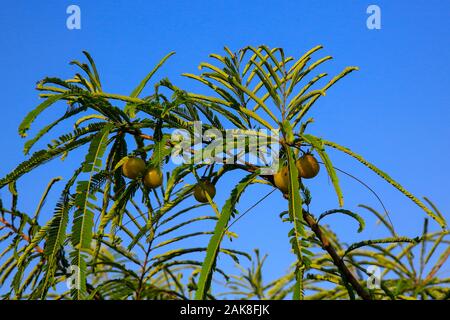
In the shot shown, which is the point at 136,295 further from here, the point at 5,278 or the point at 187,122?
the point at 187,122

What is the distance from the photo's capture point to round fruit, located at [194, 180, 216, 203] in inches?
102

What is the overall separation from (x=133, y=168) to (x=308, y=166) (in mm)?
771

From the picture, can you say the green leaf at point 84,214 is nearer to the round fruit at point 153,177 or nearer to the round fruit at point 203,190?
the round fruit at point 153,177

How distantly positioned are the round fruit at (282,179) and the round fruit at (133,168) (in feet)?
1.97

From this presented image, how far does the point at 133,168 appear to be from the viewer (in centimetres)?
254

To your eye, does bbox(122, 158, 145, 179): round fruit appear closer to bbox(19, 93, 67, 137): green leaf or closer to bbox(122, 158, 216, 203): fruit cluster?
bbox(122, 158, 216, 203): fruit cluster

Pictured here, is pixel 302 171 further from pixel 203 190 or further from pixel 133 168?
pixel 133 168

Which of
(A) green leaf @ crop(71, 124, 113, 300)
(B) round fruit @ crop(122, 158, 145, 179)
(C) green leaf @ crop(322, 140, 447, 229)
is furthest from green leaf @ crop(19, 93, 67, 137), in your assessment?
(C) green leaf @ crop(322, 140, 447, 229)

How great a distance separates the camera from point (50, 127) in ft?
7.44

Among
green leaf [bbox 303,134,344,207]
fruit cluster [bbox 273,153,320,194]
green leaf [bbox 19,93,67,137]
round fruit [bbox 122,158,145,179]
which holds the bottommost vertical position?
green leaf [bbox 303,134,344,207]

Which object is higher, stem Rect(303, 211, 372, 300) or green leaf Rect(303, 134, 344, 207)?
green leaf Rect(303, 134, 344, 207)

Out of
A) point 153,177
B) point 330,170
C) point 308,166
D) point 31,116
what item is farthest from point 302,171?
point 31,116

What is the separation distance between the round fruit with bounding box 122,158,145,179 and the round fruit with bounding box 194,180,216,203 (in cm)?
26

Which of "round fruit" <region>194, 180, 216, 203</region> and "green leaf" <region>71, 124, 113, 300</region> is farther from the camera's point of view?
"round fruit" <region>194, 180, 216, 203</region>
